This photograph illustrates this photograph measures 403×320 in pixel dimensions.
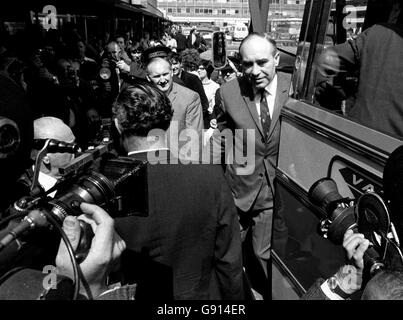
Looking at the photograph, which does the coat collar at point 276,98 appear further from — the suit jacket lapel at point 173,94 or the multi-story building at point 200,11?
the multi-story building at point 200,11

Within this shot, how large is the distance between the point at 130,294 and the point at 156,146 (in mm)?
921

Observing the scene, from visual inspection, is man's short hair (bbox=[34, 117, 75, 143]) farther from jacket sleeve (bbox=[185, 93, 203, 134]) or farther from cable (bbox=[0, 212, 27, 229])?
cable (bbox=[0, 212, 27, 229])

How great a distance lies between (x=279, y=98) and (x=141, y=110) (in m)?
1.49

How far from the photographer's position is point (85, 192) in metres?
1.25

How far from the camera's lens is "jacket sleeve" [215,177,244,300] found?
6.75 ft

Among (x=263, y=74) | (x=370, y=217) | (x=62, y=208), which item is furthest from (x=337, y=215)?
(x=263, y=74)

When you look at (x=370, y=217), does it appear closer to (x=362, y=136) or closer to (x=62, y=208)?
(x=362, y=136)

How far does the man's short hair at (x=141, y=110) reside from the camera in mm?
2051

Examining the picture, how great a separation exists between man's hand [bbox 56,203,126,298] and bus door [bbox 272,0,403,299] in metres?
0.91

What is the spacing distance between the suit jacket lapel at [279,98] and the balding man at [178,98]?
1002 mm

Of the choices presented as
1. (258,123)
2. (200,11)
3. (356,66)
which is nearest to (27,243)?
(356,66)

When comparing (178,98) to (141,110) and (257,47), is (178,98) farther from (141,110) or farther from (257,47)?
(141,110)

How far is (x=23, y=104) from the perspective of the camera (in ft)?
4.13

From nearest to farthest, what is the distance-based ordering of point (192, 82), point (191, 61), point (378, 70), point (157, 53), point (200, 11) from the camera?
1. point (378, 70)
2. point (157, 53)
3. point (192, 82)
4. point (191, 61)
5. point (200, 11)
